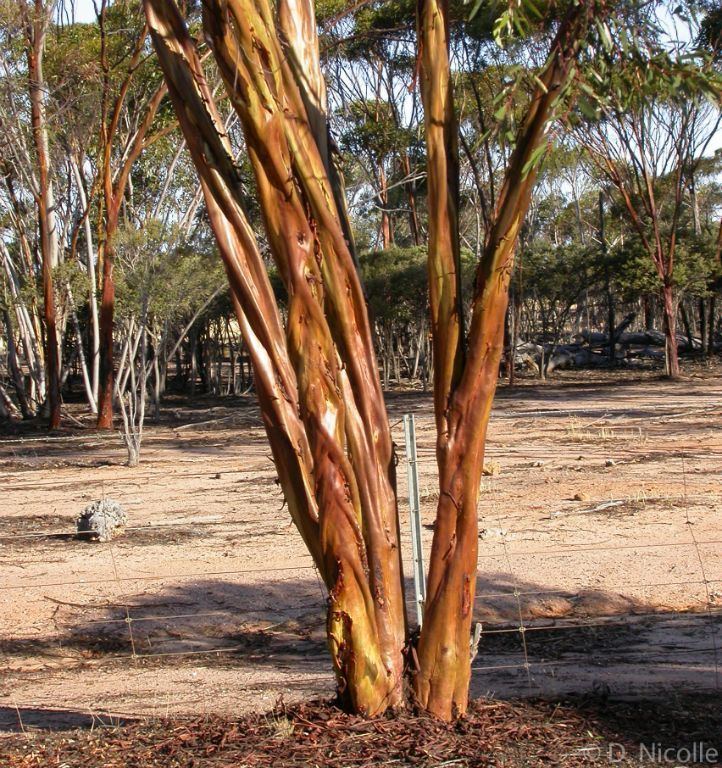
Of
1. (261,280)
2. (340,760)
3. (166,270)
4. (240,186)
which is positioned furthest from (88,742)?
(166,270)

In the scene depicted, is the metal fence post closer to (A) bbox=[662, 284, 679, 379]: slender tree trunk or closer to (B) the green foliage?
(B) the green foliage

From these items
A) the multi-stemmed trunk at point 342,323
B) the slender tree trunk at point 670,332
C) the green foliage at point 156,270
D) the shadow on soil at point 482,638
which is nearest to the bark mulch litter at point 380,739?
the multi-stemmed trunk at point 342,323

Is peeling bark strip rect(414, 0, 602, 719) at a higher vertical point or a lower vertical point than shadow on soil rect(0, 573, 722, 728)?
higher

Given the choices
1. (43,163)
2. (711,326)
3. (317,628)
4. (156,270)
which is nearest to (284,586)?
(317,628)

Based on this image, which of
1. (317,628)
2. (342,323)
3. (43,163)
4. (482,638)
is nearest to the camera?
(342,323)

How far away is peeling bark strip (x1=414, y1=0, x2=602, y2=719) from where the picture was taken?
156 inches

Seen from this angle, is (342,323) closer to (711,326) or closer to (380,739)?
(380,739)

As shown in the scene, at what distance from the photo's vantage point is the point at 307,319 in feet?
12.8

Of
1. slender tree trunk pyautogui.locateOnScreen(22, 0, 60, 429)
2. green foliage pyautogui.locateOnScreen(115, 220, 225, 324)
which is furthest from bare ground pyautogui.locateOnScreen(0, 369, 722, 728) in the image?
slender tree trunk pyautogui.locateOnScreen(22, 0, 60, 429)

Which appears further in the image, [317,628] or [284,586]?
[284,586]

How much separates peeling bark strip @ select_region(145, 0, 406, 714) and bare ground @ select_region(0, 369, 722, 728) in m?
1.20

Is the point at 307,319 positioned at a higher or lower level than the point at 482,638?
higher

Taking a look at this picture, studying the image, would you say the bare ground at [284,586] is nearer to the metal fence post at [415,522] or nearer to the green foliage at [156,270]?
the metal fence post at [415,522]

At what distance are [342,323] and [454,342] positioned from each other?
47 centimetres
